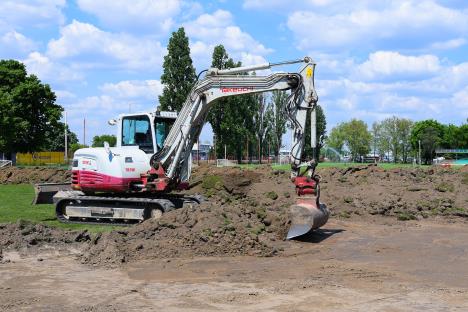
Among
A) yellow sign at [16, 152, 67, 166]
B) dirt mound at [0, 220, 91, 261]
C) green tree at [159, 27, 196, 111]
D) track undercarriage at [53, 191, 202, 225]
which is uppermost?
green tree at [159, 27, 196, 111]

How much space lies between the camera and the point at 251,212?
1452 centimetres

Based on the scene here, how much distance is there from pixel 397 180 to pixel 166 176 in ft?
39.6

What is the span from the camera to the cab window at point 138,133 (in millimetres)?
16344

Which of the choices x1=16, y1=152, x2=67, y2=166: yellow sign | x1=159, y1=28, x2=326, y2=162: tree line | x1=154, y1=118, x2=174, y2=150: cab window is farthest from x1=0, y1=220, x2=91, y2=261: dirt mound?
x1=16, y1=152, x2=67, y2=166: yellow sign

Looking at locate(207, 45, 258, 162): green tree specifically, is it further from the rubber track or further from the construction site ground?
the construction site ground

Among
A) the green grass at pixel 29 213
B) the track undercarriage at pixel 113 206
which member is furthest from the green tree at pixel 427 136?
the track undercarriage at pixel 113 206

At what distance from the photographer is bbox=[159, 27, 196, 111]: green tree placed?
5516 centimetres

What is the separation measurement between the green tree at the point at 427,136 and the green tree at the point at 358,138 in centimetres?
988

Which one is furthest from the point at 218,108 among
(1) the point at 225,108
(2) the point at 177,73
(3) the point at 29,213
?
(3) the point at 29,213

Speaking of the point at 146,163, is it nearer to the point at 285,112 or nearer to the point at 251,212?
the point at 251,212

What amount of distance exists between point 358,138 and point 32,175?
280ft

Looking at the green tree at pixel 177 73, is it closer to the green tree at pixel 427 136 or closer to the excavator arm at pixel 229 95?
the excavator arm at pixel 229 95

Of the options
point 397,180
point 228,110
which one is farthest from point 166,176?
point 228,110

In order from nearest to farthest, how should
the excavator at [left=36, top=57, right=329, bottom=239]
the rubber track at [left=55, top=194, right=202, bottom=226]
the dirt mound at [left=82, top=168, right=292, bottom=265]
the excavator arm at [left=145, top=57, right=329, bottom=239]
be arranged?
the dirt mound at [left=82, top=168, right=292, bottom=265] → the excavator arm at [left=145, top=57, right=329, bottom=239] → the excavator at [left=36, top=57, right=329, bottom=239] → the rubber track at [left=55, top=194, right=202, bottom=226]
